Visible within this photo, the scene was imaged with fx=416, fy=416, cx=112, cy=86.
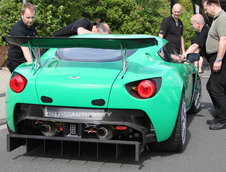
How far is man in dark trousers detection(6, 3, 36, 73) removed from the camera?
6.14m

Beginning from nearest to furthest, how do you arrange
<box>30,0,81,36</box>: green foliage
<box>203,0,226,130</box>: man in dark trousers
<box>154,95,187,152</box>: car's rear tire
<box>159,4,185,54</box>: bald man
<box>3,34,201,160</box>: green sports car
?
<box>3,34,201,160</box>: green sports car, <box>154,95,187,152</box>: car's rear tire, <box>203,0,226,130</box>: man in dark trousers, <box>159,4,185,54</box>: bald man, <box>30,0,81,36</box>: green foliage

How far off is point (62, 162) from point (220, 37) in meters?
2.96

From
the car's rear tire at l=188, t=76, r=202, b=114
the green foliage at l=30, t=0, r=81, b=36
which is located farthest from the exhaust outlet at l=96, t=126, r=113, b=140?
the green foliage at l=30, t=0, r=81, b=36

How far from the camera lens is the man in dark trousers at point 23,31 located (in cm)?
614

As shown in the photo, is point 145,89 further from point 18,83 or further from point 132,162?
point 18,83

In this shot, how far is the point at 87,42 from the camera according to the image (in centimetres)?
426

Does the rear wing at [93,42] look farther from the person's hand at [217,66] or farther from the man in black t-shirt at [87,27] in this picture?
the person's hand at [217,66]

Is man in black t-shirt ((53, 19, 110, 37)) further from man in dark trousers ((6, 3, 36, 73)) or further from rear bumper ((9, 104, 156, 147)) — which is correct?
rear bumper ((9, 104, 156, 147))

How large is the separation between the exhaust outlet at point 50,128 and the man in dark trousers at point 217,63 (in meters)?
2.70

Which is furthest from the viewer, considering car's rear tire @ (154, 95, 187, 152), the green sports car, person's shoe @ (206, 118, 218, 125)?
person's shoe @ (206, 118, 218, 125)

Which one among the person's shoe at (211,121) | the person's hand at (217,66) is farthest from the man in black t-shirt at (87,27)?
the person's shoe at (211,121)

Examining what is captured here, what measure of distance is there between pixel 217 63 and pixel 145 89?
2.27 metres

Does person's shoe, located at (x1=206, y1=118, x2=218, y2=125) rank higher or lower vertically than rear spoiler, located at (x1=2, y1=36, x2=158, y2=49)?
lower

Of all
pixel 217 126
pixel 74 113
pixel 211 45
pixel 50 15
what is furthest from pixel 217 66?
pixel 50 15
